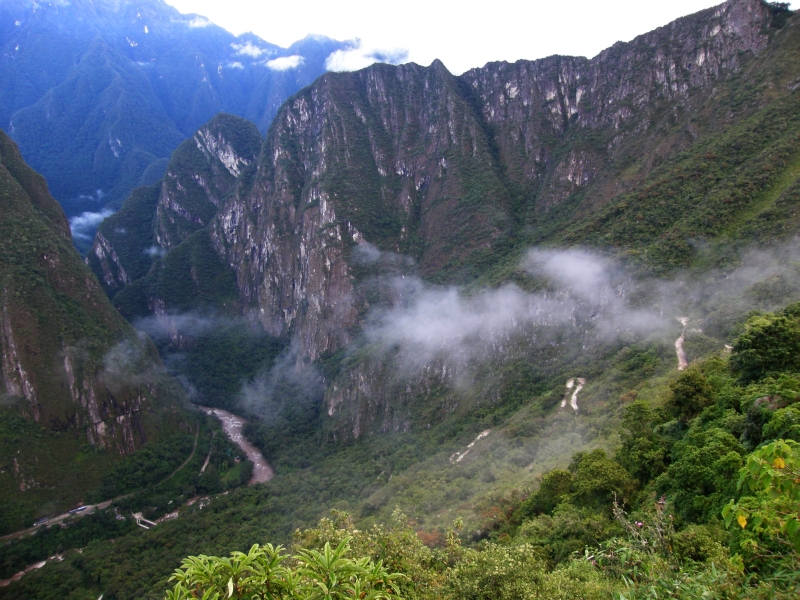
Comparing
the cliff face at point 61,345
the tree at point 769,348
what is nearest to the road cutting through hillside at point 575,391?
the tree at point 769,348

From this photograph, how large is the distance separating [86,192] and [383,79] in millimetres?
144193

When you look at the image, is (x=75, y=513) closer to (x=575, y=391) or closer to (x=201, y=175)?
(x=575, y=391)

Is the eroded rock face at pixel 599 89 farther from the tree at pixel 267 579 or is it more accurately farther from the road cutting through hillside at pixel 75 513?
the tree at pixel 267 579

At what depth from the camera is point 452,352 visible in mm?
72875

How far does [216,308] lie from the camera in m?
137

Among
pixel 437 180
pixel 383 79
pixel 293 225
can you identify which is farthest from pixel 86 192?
pixel 437 180

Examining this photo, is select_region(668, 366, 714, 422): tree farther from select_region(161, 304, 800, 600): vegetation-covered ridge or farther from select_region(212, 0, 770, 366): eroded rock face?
select_region(212, 0, 770, 366): eroded rock face

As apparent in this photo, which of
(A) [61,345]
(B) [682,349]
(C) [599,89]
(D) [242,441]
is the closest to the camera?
(B) [682,349]

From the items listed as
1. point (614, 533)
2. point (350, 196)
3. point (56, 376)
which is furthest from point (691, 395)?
point (350, 196)

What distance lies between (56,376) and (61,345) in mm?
4934

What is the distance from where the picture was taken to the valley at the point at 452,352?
46.5 feet

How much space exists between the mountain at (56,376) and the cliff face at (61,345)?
15 cm

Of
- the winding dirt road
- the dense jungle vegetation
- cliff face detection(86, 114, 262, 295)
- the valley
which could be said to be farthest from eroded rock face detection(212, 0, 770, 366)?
the dense jungle vegetation

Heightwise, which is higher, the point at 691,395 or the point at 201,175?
the point at 201,175
